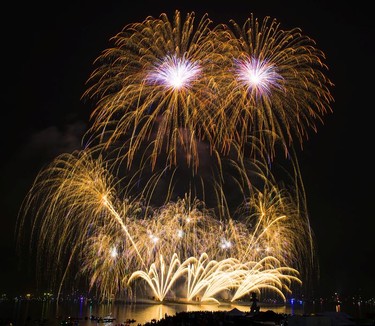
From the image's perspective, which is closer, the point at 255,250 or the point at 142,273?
the point at 255,250

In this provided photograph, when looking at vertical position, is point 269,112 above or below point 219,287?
above

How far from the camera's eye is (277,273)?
6391cm

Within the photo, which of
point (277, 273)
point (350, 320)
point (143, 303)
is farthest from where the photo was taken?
point (143, 303)

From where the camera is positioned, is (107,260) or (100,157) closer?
(100,157)

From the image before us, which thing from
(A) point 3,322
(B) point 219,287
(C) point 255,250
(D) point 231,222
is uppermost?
(D) point 231,222

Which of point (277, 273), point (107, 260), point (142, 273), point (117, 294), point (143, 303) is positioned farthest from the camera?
point (117, 294)

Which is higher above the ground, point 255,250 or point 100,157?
point 100,157

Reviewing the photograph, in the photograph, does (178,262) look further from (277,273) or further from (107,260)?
(277,273)

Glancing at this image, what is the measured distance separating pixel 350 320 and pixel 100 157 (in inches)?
1129

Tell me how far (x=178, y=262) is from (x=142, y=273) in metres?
6.22

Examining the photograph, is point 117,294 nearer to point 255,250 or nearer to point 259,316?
point 255,250

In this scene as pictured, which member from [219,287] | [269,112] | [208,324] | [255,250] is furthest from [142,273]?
[269,112]

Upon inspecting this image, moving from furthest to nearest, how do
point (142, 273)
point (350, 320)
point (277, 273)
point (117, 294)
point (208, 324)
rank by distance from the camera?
1. point (117, 294)
2. point (142, 273)
3. point (277, 273)
4. point (350, 320)
5. point (208, 324)

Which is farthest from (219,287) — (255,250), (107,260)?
(107,260)
